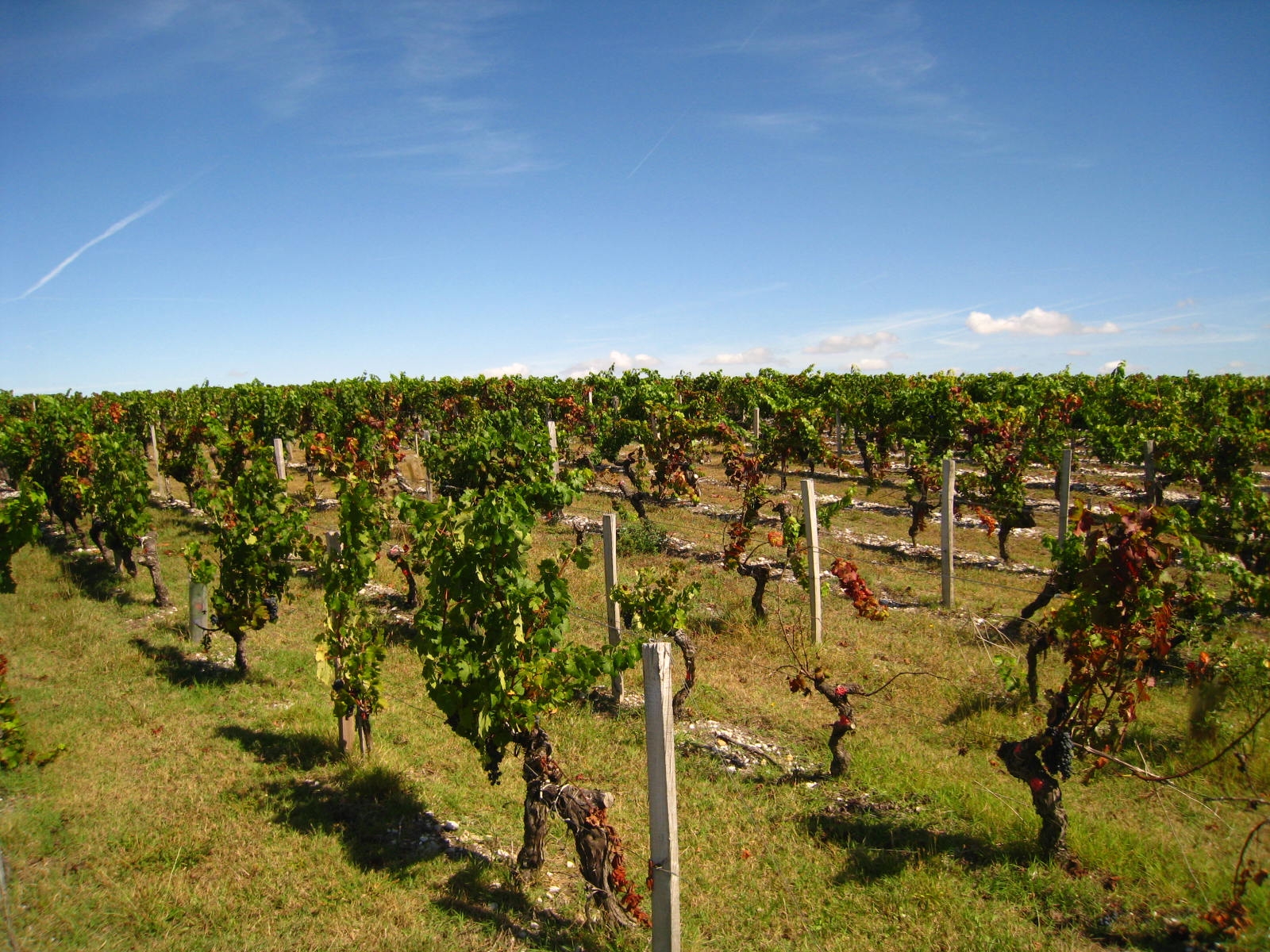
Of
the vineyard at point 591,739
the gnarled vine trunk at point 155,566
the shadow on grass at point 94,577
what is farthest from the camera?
the shadow on grass at point 94,577

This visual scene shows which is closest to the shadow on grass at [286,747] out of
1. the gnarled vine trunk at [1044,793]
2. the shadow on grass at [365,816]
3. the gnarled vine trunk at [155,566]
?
the shadow on grass at [365,816]

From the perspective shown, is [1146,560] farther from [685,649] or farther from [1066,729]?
[685,649]

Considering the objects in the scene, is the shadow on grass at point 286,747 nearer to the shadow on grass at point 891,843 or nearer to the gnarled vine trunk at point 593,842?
the gnarled vine trunk at point 593,842

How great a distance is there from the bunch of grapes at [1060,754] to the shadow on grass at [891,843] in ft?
2.04

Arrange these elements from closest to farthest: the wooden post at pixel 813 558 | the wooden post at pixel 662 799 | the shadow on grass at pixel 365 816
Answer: the wooden post at pixel 662 799
the shadow on grass at pixel 365 816
the wooden post at pixel 813 558

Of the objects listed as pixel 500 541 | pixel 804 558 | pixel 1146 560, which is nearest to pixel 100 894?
pixel 500 541

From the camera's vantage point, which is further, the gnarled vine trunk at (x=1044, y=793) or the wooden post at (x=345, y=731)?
the wooden post at (x=345, y=731)

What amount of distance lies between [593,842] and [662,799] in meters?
0.91

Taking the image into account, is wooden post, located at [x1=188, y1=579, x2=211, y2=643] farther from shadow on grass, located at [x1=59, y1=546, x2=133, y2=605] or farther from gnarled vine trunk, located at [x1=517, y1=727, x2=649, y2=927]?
gnarled vine trunk, located at [x1=517, y1=727, x2=649, y2=927]

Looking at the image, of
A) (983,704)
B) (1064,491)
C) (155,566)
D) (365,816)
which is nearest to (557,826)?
(365,816)

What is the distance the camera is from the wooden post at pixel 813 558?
9195mm

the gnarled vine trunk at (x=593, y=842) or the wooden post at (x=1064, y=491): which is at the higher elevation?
the wooden post at (x=1064, y=491)

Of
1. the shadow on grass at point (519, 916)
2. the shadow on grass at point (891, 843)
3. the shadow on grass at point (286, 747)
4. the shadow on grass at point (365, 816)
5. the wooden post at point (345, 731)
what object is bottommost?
the shadow on grass at point (891, 843)

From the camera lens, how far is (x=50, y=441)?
44.3 feet
